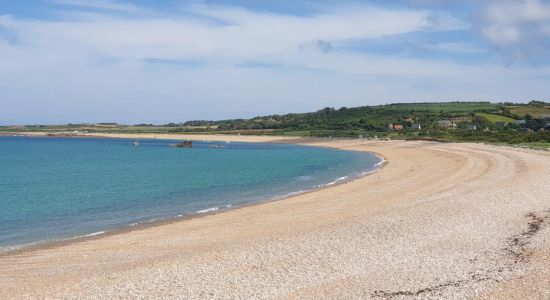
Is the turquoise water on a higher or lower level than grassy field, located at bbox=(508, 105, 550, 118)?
lower

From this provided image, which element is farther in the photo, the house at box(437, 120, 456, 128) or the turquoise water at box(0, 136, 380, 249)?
the house at box(437, 120, 456, 128)

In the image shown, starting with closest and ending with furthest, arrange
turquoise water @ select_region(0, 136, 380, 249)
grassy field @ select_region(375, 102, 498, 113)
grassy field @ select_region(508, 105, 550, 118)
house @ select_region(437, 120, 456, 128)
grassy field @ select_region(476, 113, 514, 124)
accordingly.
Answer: turquoise water @ select_region(0, 136, 380, 249) < grassy field @ select_region(476, 113, 514, 124) < grassy field @ select_region(508, 105, 550, 118) < house @ select_region(437, 120, 456, 128) < grassy field @ select_region(375, 102, 498, 113)

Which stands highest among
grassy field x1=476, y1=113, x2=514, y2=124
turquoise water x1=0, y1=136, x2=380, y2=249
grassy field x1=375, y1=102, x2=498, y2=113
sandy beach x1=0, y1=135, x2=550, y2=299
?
grassy field x1=375, y1=102, x2=498, y2=113

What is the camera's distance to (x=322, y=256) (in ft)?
45.5

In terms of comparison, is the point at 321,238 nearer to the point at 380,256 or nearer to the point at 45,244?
the point at 380,256

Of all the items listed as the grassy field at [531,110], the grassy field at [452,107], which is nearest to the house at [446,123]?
the grassy field at [531,110]

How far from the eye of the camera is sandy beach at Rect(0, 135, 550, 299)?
11320 mm

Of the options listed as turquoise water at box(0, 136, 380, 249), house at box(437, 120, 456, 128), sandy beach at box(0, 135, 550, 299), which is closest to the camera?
sandy beach at box(0, 135, 550, 299)

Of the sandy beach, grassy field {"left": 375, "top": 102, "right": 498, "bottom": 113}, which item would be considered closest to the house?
grassy field {"left": 375, "top": 102, "right": 498, "bottom": 113}

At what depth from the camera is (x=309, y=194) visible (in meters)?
29.2

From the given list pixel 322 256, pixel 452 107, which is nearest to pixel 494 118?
pixel 452 107

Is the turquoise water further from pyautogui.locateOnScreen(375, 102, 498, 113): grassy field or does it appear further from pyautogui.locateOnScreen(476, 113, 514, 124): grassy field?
pyautogui.locateOnScreen(375, 102, 498, 113): grassy field

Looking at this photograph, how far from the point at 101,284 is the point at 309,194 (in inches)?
704

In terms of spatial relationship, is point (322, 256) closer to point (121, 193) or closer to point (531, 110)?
point (121, 193)
